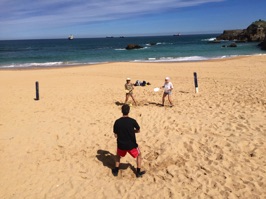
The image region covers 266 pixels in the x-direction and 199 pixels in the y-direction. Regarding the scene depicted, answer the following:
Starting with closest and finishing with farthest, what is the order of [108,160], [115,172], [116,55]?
[115,172]
[108,160]
[116,55]

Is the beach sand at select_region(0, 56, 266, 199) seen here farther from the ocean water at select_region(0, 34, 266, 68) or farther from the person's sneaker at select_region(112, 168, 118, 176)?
the ocean water at select_region(0, 34, 266, 68)

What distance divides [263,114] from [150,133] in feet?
13.8

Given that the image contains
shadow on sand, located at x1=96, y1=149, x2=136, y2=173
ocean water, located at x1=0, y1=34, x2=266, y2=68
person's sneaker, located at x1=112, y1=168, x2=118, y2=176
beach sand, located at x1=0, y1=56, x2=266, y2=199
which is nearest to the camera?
beach sand, located at x1=0, y1=56, x2=266, y2=199

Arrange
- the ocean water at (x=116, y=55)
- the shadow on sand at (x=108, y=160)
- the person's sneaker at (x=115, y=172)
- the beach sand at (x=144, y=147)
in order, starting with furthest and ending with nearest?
the ocean water at (x=116, y=55)
the shadow on sand at (x=108, y=160)
the person's sneaker at (x=115, y=172)
the beach sand at (x=144, y=147)

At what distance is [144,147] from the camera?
313 inches

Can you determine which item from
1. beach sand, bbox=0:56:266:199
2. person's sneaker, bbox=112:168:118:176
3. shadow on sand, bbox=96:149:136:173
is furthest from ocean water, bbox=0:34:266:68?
person's sneaker, bbox=112:168:118:176

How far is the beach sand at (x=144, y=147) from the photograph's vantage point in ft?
19.6

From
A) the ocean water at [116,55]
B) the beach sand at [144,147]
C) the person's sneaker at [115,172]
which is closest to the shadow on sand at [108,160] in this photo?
the beach sand at [144,147]

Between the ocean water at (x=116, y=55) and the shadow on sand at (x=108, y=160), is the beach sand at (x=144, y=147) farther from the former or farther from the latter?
the ocean water at (x=116, y=55)

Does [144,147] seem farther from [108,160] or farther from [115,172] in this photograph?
[115,172]

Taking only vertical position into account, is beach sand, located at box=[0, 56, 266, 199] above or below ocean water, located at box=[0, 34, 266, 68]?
below

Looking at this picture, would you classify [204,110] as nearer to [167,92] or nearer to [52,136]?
[167,92]

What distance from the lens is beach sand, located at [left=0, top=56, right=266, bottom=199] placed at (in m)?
5.98

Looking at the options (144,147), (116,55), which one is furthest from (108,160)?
(116,55)
